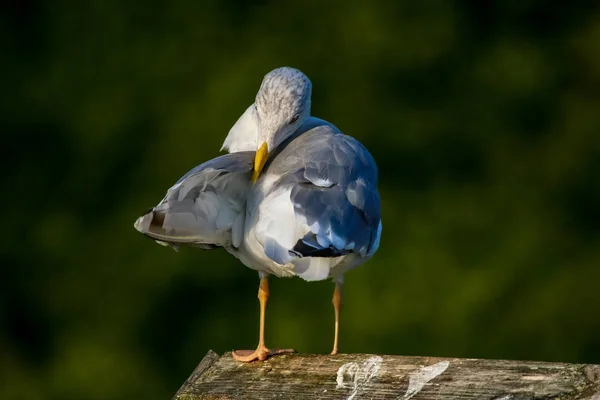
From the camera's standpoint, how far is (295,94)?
3295 mm

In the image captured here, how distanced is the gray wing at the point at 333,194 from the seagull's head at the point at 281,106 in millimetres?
61

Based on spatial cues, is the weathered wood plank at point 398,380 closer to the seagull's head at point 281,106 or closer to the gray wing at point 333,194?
the gray wing at point 333,194

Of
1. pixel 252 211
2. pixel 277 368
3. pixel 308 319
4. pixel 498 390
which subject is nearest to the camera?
pixel 498 390

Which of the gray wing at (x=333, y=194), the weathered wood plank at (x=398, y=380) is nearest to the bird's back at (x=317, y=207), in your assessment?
the gray wing at (x=333, y=194)

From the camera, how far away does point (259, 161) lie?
303 centimetres

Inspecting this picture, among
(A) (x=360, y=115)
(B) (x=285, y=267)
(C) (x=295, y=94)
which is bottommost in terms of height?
(B) (x=285, y=267)

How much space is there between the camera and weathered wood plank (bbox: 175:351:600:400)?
8.00ft

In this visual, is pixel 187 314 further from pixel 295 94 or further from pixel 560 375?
pixel 560 375

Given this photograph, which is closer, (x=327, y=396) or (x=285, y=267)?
(x=327, y=396)

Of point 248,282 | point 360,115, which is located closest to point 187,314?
point 248,282

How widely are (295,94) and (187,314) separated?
2.28 meters

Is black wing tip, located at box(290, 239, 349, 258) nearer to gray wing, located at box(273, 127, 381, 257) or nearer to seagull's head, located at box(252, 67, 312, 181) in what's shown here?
gray wing, located at box(273, 127, 381, 257)

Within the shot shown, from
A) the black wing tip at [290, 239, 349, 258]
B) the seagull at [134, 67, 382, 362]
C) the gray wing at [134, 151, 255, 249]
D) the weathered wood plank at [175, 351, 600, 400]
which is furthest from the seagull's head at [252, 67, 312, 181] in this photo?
the weathered wood plank at [175, 351, 600, 400]

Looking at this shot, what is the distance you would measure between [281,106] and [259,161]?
10.8 inches
